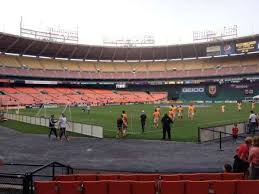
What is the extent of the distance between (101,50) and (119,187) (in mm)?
89102

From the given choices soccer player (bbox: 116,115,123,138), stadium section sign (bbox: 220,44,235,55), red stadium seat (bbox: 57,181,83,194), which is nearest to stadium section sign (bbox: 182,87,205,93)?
stadium section sign (bbox: 220,44,235,55)

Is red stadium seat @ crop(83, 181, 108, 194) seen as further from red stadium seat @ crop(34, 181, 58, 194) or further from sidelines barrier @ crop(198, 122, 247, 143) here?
sidelines barrier @ crop(198, 122, 247, 143)

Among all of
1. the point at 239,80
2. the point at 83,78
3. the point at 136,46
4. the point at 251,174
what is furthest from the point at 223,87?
the point at 251,174

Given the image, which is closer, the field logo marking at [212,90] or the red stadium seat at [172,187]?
the red stadium seat at [172,187]

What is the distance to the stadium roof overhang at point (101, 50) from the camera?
3198 inches

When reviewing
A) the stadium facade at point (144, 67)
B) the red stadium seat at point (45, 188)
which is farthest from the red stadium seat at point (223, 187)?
the stadium facade at point (144, 67)

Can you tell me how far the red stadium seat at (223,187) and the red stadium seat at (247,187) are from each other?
0.14 meters

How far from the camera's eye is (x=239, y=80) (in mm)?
84438

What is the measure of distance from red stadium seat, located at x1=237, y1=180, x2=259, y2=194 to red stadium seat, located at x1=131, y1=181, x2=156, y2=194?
6.24 feet

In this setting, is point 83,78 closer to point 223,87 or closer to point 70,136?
point 223,87

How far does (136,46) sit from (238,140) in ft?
247

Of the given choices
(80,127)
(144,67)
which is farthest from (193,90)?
(80,127)

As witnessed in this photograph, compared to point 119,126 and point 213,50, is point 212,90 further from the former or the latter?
point 119,126

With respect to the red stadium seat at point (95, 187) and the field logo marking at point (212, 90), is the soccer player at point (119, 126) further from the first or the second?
the field logo marking at point (212, 90)
